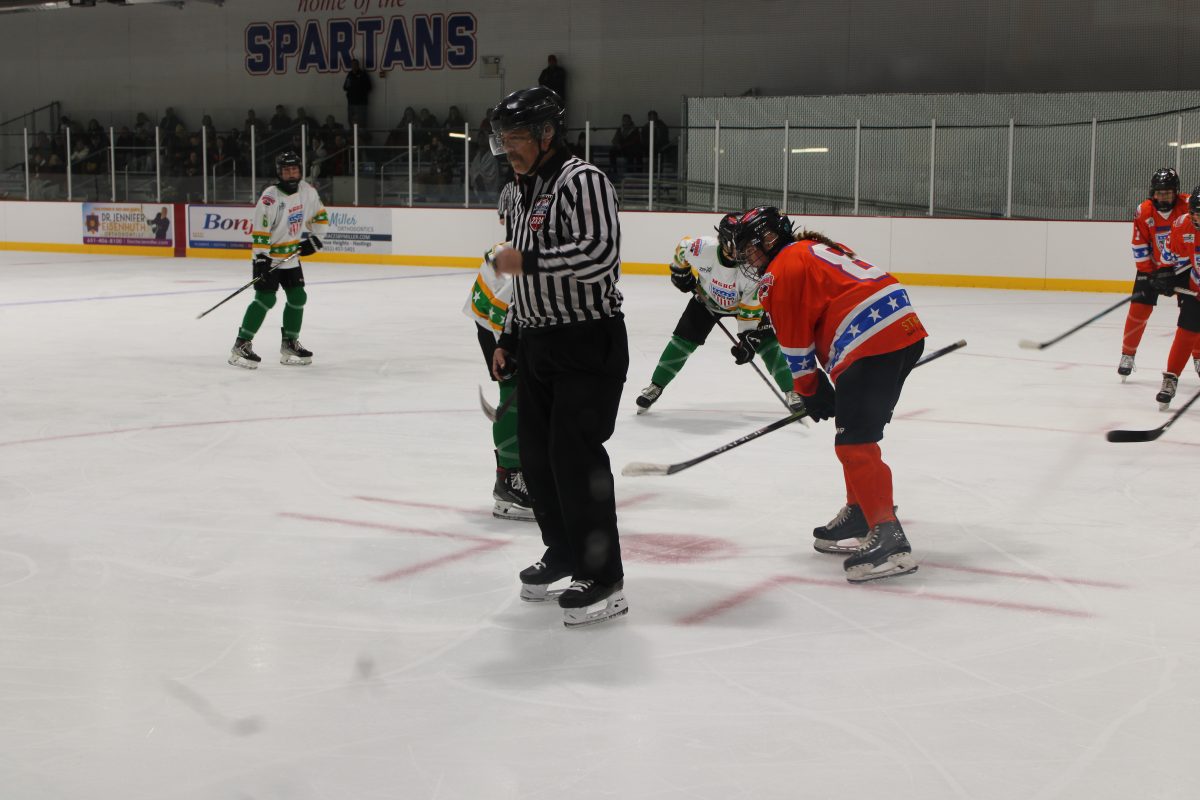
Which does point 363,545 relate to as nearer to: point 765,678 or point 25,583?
point 25,583

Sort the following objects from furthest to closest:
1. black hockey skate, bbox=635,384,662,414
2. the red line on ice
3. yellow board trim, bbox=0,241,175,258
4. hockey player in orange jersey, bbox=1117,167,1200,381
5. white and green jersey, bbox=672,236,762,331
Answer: yellow board trim, bbox=0,241,175,258 → hockey player in orange jersey, bbox=1117,167,1200,381 → black hockey skate, bbox=635,384,662,414 → white and green jersey, bbox=672,236,762,331 → the red line on ice

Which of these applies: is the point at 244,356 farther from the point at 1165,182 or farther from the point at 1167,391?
the point at 1165,182

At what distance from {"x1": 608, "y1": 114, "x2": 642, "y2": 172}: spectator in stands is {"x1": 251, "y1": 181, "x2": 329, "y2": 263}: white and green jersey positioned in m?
8.27

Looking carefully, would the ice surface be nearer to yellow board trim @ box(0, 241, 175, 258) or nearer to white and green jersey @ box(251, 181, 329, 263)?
white and green jersey @ box(251, 181, 329, 263)

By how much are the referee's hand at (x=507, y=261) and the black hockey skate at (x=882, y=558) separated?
1.31 meters

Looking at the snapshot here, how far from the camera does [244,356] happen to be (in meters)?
7.58

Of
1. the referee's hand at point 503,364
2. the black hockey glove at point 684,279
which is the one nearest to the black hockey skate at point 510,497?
the referee's hand at point 503,364

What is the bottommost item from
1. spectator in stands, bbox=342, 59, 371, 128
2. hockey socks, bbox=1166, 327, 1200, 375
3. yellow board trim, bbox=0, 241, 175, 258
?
hockey socks, bbox=1166, 327, 1200, 375

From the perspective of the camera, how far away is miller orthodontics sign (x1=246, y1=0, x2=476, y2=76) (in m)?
20.5

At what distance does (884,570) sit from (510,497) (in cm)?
127

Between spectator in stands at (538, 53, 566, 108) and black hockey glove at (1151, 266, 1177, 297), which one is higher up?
spectator in stands at (538, 53, 566, 108)

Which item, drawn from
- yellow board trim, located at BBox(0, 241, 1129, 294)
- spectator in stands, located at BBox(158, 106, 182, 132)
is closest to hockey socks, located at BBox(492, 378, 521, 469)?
yellow board trim, located at BBox(0, 241, 1129, 294)

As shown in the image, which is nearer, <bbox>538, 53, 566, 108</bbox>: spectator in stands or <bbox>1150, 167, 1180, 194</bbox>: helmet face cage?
<bbox>1150, 167, 1180, 194</bbox>: helmet face cage

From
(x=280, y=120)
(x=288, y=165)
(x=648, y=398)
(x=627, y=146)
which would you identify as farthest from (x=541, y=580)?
(x=280, y=120)
